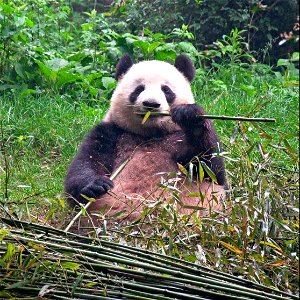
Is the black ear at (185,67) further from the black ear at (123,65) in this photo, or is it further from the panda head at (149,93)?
the black ear at (123,65)

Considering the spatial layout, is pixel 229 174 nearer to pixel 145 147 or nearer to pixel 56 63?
pixel 145 147

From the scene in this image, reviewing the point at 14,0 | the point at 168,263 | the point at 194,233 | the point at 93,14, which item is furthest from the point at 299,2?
the point at 168,263

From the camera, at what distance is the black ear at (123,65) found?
5473 millimetres

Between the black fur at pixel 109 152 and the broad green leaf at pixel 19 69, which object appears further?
the broad green leaf at pixel 19 69

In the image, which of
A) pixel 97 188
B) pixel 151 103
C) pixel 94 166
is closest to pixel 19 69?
pixel 94 166

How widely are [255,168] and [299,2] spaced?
4.40 m

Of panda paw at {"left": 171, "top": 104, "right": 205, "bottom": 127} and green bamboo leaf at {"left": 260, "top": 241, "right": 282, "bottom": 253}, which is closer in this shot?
green bamboo leaf at {"left": 260, "top": 241, "right": 282, "bottom": 253}

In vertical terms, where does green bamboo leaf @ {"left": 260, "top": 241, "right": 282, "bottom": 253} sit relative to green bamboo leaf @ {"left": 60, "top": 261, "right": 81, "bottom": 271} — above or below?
below

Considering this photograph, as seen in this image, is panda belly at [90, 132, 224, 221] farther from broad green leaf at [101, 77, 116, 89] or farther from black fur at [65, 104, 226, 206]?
broad green leaf at [101, 77, 116, 89]

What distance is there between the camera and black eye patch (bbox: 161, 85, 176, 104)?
5.07 metres

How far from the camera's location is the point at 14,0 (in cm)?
783

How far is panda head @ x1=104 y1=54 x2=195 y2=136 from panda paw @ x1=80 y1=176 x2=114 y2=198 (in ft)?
1.90

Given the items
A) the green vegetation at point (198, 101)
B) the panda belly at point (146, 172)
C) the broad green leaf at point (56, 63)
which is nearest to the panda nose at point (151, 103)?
the panda belly at point (146, 172)

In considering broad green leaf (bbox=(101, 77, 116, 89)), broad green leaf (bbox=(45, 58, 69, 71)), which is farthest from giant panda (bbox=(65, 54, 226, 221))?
broad green leaf (bbox=(45, 58, 69, 71))
